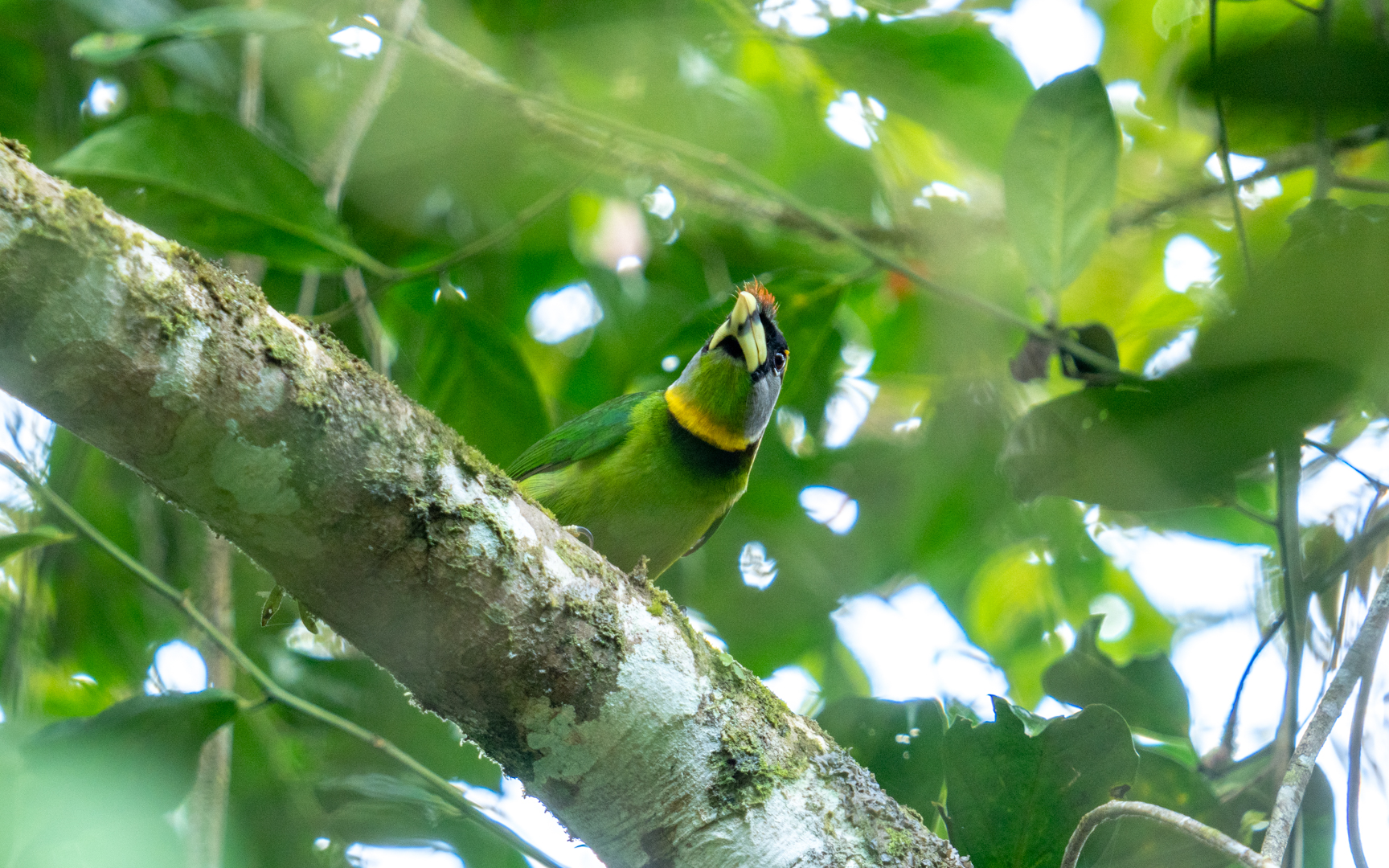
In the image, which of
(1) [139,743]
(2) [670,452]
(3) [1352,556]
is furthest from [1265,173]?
(1) [139,743]

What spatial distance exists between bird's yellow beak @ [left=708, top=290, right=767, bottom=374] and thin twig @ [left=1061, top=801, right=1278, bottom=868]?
167cm

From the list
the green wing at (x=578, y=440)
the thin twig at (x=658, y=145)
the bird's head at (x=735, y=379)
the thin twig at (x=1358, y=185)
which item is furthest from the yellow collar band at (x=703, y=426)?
the thin twig at (x=1358, y=185)

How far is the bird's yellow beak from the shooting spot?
288 centimetres

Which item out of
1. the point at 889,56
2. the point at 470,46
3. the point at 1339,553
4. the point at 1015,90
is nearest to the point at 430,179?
the point at 470,46

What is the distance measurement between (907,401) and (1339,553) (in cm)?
168

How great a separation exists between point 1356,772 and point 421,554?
1709mm

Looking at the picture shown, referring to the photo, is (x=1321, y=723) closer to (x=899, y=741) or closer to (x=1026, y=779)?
(x=1026, y=779)

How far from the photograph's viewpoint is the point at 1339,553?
2375 millimetres

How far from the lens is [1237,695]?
2.25 meters

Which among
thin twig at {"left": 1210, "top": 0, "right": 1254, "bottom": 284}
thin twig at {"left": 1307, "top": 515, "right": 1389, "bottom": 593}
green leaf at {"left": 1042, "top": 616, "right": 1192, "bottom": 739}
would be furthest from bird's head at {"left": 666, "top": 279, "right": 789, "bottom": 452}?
thin twig at {"left": 1307, "top": 515, "right": 1389, "bottom": 593}

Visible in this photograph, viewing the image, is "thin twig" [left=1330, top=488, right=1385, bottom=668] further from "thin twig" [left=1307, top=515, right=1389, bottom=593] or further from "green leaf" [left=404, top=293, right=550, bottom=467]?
"green leaf" [left=404, top=293, right=550, bottom=467]

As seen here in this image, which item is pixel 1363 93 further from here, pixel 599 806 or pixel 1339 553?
pixel 599 806

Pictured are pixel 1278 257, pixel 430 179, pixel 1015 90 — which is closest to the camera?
pixel 1278 257

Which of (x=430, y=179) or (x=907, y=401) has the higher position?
(x=430, y=179)
